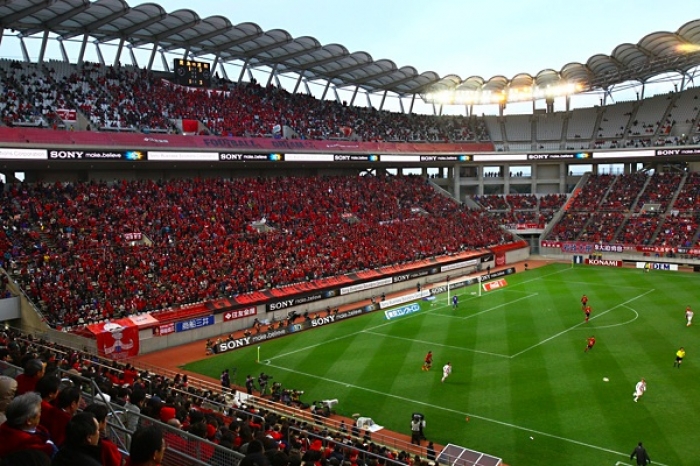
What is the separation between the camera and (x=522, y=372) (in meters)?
26.7

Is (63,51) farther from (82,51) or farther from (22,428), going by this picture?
(22,428)

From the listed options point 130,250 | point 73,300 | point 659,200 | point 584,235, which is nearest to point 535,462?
point 73,300

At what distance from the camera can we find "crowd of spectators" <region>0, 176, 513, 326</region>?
107 feet

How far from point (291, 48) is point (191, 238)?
25.5 metres

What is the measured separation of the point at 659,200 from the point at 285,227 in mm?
43279

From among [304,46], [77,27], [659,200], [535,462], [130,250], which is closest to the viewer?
[535,462]

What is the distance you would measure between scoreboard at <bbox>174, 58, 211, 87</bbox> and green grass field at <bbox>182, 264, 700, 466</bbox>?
1164 inches

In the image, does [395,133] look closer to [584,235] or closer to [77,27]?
[584,235]

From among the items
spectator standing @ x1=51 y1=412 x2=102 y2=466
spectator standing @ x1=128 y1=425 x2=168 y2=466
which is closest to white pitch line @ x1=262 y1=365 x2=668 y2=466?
spectator standing @ x1=128 y1=425 x2=168 y2=466

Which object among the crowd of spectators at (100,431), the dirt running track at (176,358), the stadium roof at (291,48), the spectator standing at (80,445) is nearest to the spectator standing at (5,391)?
the crowd of spectators at (100,431)

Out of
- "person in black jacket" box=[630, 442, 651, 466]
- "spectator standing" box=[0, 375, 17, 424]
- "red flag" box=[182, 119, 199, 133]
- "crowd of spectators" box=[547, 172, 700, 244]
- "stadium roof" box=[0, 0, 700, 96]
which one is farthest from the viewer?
"crowd of spectators" box=[547, 172, 700, 244]

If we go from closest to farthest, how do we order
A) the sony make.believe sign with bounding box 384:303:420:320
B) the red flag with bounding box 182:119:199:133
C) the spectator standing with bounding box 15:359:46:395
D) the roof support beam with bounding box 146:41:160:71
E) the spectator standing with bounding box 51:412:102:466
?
the spectator standing with bounding box 51:412:102:466 < the spectator standing with bounding box 15:359:46:395 < the sony make.believe sign with bounding box 384:303:420:320 < the red flag with bounding box 182:119:199:133 < the roof support beam with bounding box 146:41:160:71

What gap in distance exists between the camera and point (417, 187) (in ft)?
226

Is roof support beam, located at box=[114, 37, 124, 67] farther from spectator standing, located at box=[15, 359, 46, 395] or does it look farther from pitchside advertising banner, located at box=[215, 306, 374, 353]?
spectator standing, located at box=[15, 359, 46, 395]
